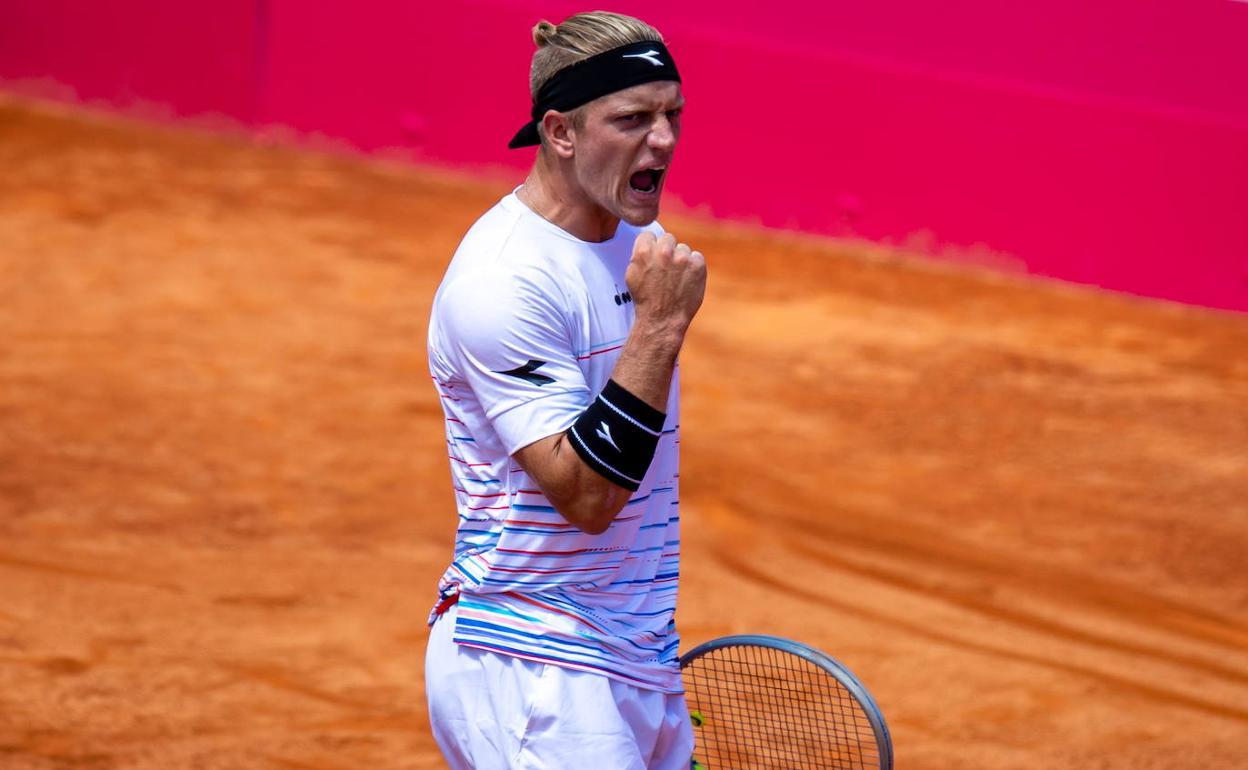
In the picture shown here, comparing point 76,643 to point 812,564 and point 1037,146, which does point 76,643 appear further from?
point 1037,146

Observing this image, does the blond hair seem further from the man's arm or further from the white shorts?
the white shorts

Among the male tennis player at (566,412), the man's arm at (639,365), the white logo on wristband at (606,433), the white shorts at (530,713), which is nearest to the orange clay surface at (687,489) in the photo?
the white shorts at (530,713)

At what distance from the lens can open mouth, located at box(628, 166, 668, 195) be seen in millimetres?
2945

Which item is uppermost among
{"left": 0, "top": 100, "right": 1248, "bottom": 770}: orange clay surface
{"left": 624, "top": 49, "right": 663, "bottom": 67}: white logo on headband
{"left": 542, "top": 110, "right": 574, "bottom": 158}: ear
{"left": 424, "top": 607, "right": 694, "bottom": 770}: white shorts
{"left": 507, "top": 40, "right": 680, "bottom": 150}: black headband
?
{"left": 624, "top": 49, "right": 663, "bottom": 67}: white logo on headband

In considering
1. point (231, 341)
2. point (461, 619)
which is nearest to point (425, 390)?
point (231, 341)

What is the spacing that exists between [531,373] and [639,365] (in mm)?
181

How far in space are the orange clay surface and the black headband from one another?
112 inches

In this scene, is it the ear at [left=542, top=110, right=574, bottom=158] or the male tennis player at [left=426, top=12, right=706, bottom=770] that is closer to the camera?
the male tennis player at [left=426, top=12, right=706, bottom=770]

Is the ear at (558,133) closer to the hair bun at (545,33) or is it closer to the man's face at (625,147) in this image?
the man's face at (625,147)

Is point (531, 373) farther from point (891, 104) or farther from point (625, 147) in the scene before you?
point (891, 104)

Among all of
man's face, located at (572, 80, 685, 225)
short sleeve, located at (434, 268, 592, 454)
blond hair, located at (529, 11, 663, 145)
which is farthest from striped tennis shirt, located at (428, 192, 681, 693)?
blond hair, located at (529, 11, 663, 145)

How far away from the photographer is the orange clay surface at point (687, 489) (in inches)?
222

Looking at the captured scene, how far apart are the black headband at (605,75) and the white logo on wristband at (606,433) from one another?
585 millimetres

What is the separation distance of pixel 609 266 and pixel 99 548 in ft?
14.0
